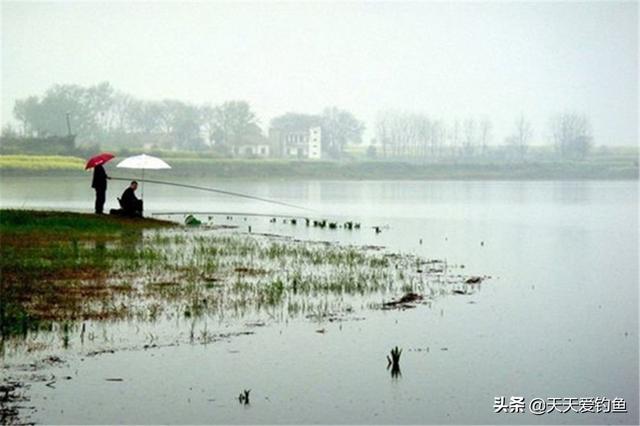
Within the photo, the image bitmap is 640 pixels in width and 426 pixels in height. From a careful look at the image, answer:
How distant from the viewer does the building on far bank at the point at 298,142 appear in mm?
176375

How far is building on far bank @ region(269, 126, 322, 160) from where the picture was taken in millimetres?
176375

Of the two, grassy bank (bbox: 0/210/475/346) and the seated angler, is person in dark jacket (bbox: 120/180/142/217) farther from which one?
grassy bank (bbox: 0/210/475/346)

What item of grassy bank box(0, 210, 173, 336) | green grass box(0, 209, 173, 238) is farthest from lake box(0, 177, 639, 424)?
green grass box(0, 209, 173, 238)

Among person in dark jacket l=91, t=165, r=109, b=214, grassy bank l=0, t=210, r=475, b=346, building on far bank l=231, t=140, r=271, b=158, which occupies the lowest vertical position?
grassy bank l=0, t=210, r=475, b=346

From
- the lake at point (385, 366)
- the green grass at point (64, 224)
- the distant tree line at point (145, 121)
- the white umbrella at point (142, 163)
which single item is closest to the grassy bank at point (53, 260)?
the green grass at point (64, 224)

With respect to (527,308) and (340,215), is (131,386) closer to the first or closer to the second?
(527,308)

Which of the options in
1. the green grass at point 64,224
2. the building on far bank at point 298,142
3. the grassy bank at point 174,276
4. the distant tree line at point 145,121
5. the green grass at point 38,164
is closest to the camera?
the grassy bank at point 174,276

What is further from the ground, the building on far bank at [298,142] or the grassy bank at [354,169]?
the building on far bank at [298,142]

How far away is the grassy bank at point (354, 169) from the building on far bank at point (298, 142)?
28.0 meters

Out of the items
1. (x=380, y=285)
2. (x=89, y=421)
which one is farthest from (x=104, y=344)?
(x=380, y=285)

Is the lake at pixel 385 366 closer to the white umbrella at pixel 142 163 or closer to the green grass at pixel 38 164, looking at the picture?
the white umbrella at pixel 142 163

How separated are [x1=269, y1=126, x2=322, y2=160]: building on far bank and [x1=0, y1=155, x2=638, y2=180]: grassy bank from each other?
91.7 feet

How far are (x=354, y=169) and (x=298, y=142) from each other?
3756 cm

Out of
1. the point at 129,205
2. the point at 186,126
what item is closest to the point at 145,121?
the point at 186,126
